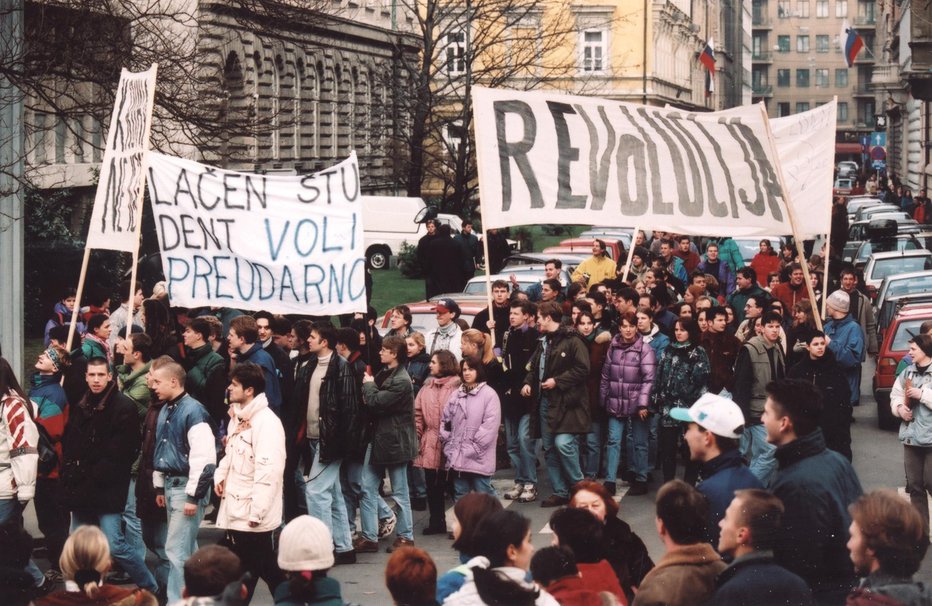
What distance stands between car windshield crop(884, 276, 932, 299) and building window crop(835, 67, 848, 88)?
12639 cm

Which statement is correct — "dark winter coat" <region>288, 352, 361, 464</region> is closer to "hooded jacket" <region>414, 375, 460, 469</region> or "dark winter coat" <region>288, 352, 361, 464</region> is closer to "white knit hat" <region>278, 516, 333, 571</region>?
"hooded jacket" <region>414, 375, 460, 469</region>

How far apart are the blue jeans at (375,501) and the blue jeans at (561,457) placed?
5.84 ft

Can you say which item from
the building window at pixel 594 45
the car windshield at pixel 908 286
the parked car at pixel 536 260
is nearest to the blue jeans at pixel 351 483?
the car windshield at pixel 908 286

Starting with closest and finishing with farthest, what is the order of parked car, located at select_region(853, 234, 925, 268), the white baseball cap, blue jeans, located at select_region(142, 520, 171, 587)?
the white baseball cap < blue jeans, located at select_region(142, 520, 171, 587) < parked car, located at select_region(853, 234, 925, 268)

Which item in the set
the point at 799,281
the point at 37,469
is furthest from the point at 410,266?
the point at 37,469

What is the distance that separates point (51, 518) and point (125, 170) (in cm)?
310

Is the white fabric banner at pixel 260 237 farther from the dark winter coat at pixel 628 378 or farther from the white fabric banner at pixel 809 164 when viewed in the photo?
the white fabric banner at pixel 809 164

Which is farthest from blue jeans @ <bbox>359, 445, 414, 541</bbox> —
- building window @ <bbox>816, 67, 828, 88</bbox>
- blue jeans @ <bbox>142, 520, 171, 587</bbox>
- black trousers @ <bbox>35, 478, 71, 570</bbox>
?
building window @ <bbox>816, 67, 828, 88</bbox>

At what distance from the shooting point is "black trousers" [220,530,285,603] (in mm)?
8703

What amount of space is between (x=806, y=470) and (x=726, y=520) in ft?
2.82

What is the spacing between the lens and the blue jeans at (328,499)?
34.5 ft

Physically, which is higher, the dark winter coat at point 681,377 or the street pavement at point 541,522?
the dark winter coat at point 681,377

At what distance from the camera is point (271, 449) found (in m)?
8.78

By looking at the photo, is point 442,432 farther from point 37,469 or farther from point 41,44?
point 41,44
